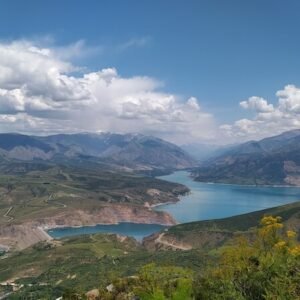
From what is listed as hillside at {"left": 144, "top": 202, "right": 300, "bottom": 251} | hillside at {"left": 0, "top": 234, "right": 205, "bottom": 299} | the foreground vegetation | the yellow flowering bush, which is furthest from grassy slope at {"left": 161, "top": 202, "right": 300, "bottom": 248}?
the yellow flowering bush

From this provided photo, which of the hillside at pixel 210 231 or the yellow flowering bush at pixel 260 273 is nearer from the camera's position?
the yellow flowering bush at pixel 260 273

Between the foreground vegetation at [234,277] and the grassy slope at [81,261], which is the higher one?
the foreground vegetation at [234,277]

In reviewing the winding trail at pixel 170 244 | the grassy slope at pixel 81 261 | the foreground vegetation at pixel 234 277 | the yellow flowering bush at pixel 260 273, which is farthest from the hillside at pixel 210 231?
the yellow flowering bush at pixel 260 273

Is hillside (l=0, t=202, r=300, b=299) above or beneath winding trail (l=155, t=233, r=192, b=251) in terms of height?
above

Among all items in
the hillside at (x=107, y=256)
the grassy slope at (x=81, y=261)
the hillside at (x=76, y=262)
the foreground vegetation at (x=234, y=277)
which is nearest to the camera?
the foreground vegetation at (x=234, y=277)

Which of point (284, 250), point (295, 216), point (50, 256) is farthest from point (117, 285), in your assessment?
point (295, 216)

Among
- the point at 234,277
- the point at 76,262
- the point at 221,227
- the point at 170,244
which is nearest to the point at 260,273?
the point at 234,277

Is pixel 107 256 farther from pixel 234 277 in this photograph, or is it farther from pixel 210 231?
pixel 234 277

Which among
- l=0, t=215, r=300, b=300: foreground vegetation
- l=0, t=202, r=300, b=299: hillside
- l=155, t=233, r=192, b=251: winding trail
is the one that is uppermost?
l=0, t=215, r=300, b=300: foreground vegetation

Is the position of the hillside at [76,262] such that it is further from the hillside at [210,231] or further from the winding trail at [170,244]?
the hillside at [210,231]

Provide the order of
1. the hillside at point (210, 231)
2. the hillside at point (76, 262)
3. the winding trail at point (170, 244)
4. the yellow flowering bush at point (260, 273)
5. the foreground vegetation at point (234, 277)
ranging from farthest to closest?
the winding trail at point (170, 244) < the hillside at point (210, 231) < the hillside at point (76, 262) < the foreground vegetation at point (234, 277) < the yellow flowering bush at point (260, 273)

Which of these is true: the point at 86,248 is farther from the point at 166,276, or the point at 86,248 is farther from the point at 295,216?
the point at 166,276

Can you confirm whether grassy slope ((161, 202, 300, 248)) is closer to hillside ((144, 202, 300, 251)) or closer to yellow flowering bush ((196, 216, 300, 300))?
hillside ((144, 202, 300, 251))
